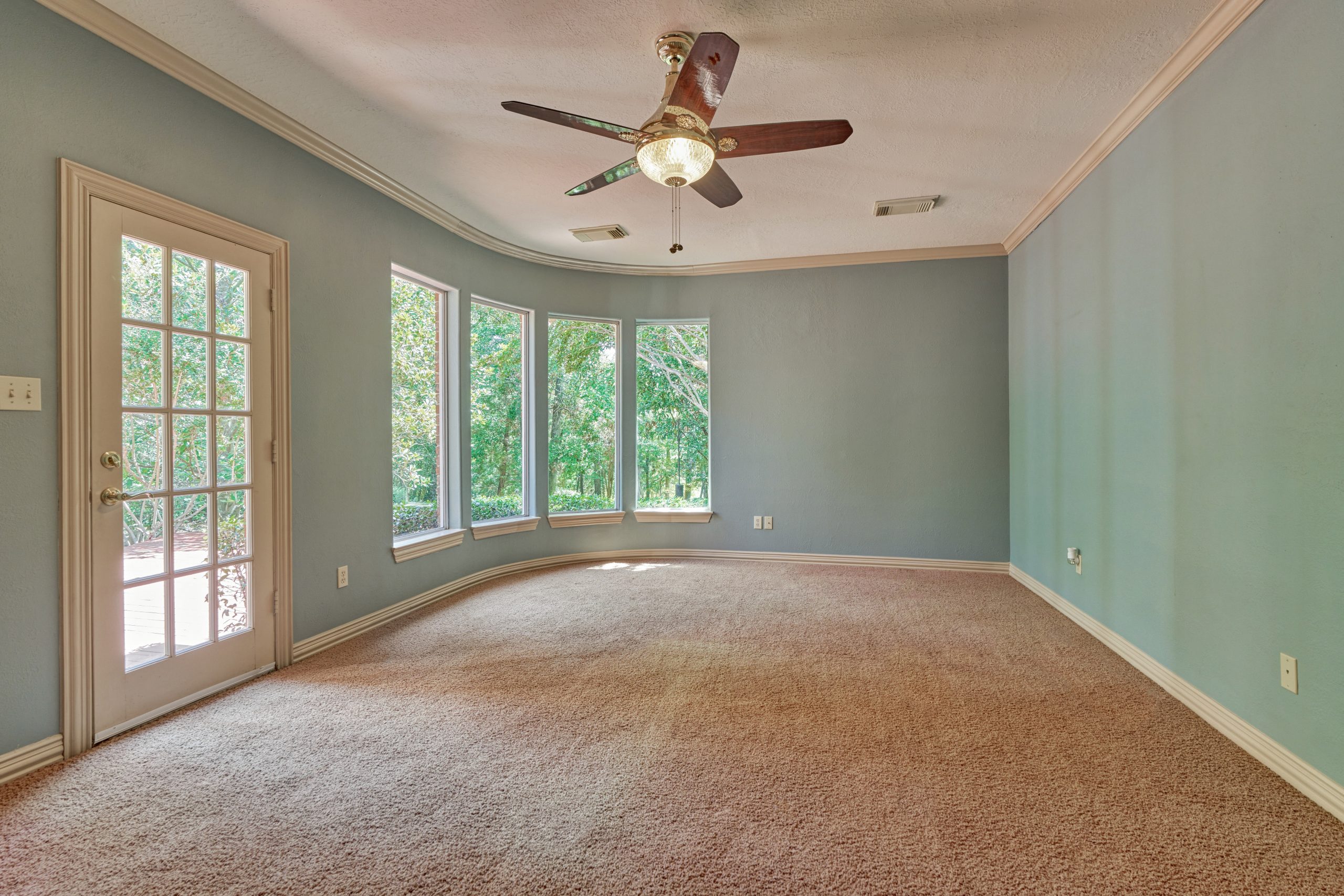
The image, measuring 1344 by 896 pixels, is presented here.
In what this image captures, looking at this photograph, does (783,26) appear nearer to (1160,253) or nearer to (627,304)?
(1160,253)

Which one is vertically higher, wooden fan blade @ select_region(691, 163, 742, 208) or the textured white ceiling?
the textured white ceiling

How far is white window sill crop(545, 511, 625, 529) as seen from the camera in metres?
5.01

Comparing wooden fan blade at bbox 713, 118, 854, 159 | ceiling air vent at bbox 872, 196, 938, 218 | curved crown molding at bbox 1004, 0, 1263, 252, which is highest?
ceiling air vent at bbox 872, 196, 938, 218

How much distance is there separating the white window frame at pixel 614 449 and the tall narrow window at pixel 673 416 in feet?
0.51

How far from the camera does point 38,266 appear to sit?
197 cm

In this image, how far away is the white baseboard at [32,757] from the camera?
6.13ft

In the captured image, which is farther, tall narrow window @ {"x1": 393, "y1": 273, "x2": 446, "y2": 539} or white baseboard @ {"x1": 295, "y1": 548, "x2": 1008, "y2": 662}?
tall narrow window @ {"x1": 393, "y1": 273, "x2": 446, "y2": 539}

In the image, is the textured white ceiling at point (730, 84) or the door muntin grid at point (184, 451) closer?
the textured white ceiling at point (730, 84)

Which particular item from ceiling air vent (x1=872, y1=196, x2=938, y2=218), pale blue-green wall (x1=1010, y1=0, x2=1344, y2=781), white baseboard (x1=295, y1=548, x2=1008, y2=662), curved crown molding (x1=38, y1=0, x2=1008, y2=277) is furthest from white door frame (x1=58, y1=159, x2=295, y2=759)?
pale blue-green wall (x1=1010, y1=0, x2=1344, y2=781)

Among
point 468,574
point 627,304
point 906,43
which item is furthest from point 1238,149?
point 468,574

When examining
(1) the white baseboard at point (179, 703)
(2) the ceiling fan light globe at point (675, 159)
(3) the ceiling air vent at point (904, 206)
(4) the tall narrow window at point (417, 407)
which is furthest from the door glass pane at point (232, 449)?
(3) the ceiling air vent at point (904, 206)

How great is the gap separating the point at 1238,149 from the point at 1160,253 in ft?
1.77

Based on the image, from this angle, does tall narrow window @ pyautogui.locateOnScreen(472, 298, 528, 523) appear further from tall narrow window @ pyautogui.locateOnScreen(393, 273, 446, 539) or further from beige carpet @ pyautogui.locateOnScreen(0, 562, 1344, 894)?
beige carpet @ pyautogui.locateOnScreen(0, 562, 1344, 894)

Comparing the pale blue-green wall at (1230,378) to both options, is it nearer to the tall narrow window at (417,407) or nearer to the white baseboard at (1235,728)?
the white baseboard at (1235,728)
